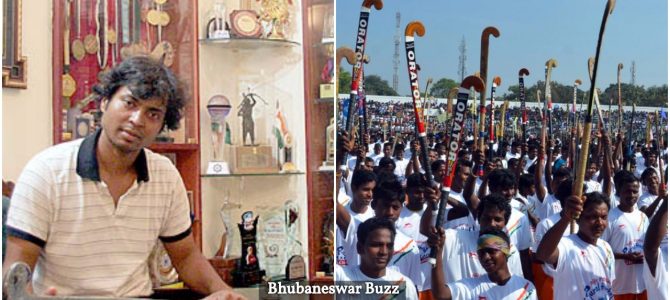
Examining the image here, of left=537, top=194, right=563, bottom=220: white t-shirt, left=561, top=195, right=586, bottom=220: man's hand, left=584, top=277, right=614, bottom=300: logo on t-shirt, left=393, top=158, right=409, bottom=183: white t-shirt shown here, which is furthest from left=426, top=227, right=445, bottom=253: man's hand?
left=584, top=277, right=614, bottom=300: logo on t-shirt

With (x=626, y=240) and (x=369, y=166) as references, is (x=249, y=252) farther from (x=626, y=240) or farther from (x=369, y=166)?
(x=626, y=240)

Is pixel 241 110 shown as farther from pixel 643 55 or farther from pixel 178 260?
pixel 643 55

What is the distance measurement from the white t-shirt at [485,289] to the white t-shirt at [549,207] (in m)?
0.31

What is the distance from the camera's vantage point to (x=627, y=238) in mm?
3521

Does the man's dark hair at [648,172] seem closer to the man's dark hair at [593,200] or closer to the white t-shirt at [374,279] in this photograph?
the man's dark hair at [593,200]

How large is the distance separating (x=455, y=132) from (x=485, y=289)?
0.65 meters

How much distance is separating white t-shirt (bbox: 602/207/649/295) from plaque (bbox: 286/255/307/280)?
1.32m

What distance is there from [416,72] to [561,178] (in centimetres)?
81

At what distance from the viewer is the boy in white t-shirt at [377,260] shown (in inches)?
128

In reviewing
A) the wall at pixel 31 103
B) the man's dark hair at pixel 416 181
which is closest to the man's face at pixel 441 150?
the man's dark hair at pixel 416 181

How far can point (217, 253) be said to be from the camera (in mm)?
3094

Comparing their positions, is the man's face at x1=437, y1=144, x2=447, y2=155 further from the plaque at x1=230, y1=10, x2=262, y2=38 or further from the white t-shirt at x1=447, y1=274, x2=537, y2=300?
the plaque at x1=230, y1=10, x2=262, y2=38

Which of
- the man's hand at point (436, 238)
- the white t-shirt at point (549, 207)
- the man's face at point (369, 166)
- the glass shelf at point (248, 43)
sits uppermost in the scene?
the glass shelf at point (248, 43)

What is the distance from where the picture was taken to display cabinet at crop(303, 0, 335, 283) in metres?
3.12
